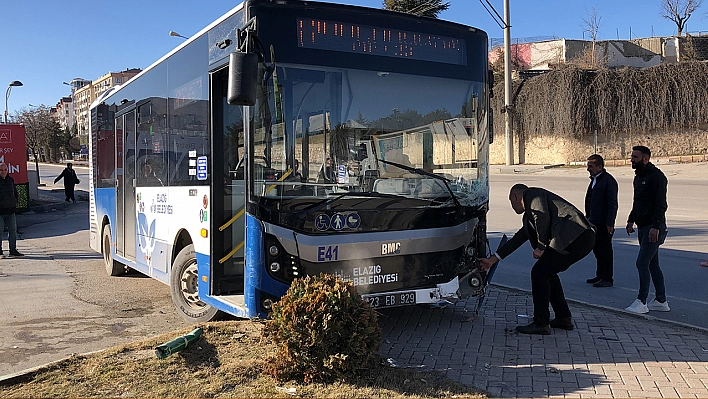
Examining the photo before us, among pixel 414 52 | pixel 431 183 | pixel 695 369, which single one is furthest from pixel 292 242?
pixel 695 369

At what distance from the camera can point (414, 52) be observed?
6.16 meters

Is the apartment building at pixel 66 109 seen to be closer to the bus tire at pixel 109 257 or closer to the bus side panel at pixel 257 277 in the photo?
the bus tire at pixel 109 257

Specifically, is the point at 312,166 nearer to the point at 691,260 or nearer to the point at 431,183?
the point at 431,183

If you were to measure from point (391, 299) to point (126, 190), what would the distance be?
5.04 m

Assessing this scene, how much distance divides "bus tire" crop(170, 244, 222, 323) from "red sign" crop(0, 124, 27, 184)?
59.1 ft

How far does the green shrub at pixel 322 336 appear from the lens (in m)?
4.64

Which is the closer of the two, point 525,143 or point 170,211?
point 170,211

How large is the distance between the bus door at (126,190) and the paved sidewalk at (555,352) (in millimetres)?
4172

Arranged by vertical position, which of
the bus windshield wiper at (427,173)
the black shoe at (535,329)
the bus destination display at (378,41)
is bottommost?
the black shoe at (535,329)

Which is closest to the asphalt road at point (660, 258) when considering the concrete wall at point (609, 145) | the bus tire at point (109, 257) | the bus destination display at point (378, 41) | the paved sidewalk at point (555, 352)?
the paved sidewalk at point (555, 352)

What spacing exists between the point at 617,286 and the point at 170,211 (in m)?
→ 6.04

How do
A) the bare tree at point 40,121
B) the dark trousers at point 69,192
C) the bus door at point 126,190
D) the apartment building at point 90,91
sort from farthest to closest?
1. the apartment building at point 90,91
2. the bare tree at point 40,121
3. the dark trousers at point 69,192
4. the bus door at point 126,190

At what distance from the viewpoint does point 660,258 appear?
35.2ft

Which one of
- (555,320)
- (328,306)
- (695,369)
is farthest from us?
(555,320)
